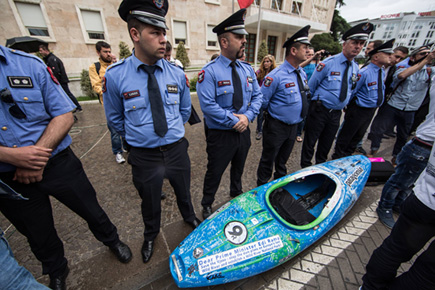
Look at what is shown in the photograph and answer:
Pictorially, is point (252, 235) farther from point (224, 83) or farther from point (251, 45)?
point (251, 45)

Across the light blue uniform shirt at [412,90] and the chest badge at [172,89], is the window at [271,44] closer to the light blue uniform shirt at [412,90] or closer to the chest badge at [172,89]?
the light blue uniform shirt at [412,90]

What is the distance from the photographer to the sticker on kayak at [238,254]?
1591 mm

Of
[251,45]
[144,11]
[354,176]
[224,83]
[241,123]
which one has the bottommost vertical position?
[354,176]

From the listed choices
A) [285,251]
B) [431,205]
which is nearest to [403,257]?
[431,205]

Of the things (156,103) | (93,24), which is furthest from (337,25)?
(156,103)

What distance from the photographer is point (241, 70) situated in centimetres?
229

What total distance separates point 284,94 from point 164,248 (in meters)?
2.63

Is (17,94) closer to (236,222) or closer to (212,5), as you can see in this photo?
(236,222)

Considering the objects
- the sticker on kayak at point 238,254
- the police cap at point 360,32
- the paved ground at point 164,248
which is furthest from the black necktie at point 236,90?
the police cap at point 360,32

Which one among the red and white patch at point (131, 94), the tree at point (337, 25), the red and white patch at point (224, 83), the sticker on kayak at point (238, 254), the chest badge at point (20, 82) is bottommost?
the sticker on kayak at point (238, 254)

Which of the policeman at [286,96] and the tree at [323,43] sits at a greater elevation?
the tree at [323,43]

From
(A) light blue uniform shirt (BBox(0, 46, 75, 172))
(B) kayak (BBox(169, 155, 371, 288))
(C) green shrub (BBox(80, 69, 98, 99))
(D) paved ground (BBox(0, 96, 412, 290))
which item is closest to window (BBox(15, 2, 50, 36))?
(C) green shrub (BBox(80, 69, 98, 99))

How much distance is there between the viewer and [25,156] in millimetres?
1252

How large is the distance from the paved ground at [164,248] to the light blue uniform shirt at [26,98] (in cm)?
138
